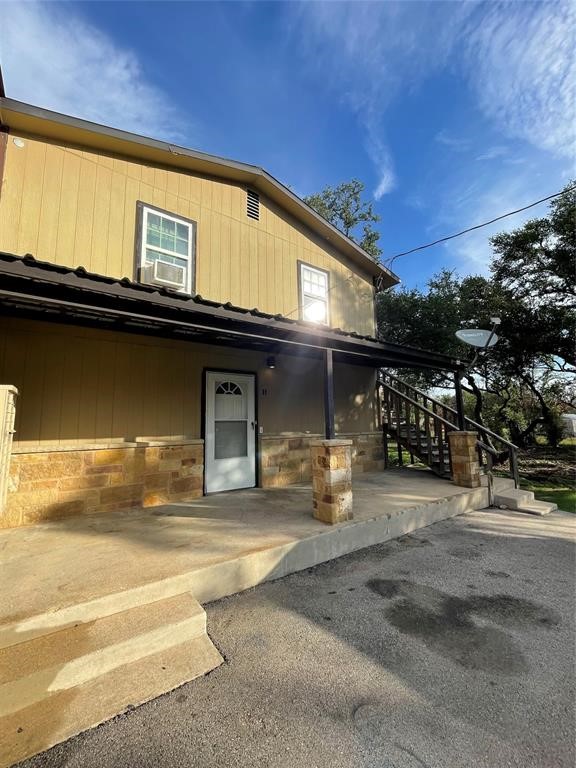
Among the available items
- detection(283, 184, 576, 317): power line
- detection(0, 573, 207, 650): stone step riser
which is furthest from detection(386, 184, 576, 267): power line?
detection(0, 573, 207, 650): stone step riser

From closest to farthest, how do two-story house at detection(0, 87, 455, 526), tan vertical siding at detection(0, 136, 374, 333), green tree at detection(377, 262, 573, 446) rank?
two-story house at detection(0, 87, 455, 526), tan vertical siding at detection(0, 136, 374, 333), green tree at detection(377, 262, 573, 446)

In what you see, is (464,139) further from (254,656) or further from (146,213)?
(254,656)

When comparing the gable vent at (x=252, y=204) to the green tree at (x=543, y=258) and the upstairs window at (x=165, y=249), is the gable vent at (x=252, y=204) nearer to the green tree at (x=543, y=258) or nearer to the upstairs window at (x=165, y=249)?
the upstairs window at (x=165, y=249)

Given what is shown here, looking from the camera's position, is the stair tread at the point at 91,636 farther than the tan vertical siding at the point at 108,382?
No

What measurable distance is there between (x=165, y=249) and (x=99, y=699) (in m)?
5.18

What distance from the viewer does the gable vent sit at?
21.4ft

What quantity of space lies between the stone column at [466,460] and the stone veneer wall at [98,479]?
453 centimetres

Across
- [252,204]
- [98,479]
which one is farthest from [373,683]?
[252,204]

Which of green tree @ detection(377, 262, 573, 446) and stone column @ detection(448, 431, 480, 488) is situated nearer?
stone column @ detection(448, 431, 480, 488)

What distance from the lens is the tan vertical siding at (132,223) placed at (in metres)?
4.32

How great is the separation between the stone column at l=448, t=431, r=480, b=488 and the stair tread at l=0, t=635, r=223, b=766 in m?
5.36

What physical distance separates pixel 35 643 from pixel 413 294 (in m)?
13.9

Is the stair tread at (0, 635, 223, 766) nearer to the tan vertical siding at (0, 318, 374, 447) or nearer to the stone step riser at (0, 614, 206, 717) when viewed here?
the stone step riser at (0, 614, 206, 717)

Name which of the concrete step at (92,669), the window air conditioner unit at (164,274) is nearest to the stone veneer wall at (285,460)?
the window air conditioner unit at (164,274)
